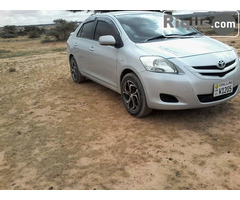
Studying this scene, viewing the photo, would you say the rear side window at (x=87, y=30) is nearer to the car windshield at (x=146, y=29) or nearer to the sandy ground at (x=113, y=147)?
the car windshield at (x=146, y=29)

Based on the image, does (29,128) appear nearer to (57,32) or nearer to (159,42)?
(159,42)

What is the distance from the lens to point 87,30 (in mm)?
5836

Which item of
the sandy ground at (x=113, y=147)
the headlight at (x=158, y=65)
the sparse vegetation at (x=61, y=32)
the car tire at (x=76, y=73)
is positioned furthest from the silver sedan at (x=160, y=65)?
the sparse vegetation at (x=61, y=32)

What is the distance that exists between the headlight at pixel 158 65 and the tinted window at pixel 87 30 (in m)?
2.12

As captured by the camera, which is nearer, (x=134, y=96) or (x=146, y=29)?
(x=134, y=96)

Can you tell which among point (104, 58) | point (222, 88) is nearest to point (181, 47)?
point (222, 88)

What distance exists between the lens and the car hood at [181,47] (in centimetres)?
383

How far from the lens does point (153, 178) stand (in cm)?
280

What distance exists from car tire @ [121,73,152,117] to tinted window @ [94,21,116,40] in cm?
100

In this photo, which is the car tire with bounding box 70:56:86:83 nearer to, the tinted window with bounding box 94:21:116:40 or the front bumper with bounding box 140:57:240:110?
the tinted window with bounding box 94:21:116:40

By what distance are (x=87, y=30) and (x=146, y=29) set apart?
173cm

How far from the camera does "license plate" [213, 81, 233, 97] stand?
12.2ft

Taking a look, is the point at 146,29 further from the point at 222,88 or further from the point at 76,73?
the point at 76,73
